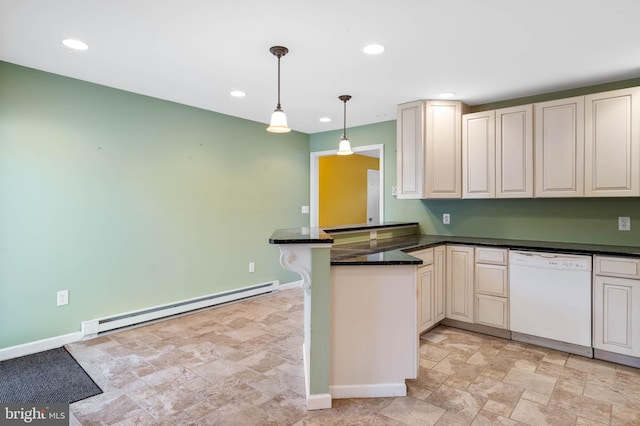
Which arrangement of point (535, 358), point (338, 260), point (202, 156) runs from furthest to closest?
point (202, 156) < point (535, 358) < point (338, 260)

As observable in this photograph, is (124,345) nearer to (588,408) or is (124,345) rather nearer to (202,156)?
(202,156)

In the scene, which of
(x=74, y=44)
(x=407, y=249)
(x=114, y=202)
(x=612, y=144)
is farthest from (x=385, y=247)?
(x=74, y=44)

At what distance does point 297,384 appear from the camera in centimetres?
241

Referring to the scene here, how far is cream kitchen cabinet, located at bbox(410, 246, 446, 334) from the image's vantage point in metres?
3.14

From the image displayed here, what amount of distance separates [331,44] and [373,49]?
32cm

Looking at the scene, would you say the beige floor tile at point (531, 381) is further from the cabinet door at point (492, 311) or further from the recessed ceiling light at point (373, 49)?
the recessed ceiling light at point (373, 49)

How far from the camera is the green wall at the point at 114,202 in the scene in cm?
288

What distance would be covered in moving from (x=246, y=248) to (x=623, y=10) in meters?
4.15

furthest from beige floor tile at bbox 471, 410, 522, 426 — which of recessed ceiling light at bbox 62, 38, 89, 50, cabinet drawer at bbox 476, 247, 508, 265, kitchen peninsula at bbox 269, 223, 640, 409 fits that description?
recessed ceiling light at bbox 62, 38, 89, 50

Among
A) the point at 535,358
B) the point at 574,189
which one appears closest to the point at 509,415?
the point at 535,358

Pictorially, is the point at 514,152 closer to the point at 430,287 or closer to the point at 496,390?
the point at 430,287

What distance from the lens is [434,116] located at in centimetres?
377

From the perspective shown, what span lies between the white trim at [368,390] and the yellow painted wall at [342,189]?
3916 mm

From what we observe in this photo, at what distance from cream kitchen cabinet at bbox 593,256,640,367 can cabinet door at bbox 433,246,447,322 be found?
122cm
